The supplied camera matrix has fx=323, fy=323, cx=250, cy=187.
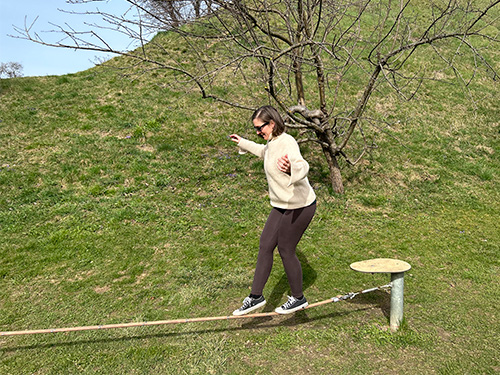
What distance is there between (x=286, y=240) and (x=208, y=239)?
291cm

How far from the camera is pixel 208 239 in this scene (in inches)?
234

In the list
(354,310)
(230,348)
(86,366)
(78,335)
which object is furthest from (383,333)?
(78,335)

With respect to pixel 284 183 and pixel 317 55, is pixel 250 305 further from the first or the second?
pixel 317 55

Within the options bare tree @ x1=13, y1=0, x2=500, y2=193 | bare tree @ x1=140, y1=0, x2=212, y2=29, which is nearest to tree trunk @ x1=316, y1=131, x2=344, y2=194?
bare tree @ x1=13, y1=0, x2=500, y2=193

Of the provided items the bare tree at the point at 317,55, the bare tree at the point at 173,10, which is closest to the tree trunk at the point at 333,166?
the bare tree at the point at 317,55

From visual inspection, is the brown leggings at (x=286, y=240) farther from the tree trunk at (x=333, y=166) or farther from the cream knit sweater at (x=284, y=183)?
the tree trunk at (x=333, y=166)

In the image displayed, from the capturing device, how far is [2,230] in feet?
20.1

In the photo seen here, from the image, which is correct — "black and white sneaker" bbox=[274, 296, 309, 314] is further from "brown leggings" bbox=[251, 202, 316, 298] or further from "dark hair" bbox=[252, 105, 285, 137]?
"dark hair" bbox=[252, 105, 285, 137]

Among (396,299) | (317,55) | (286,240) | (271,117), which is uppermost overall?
(317,55)

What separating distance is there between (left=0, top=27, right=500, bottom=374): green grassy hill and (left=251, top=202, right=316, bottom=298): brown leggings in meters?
0.77

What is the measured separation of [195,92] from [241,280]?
8649 millimetres

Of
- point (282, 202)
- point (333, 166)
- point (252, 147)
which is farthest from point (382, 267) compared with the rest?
point (333, 166)

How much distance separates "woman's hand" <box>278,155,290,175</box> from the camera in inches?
120

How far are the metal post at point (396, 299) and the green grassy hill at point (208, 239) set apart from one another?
0.15 metres
